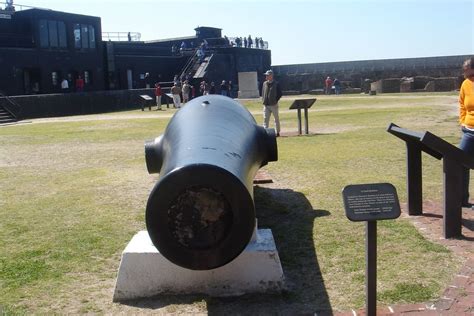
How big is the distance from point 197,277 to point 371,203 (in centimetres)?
138

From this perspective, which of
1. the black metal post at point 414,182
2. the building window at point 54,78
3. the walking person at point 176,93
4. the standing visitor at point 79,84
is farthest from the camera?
the standing visitor at point 79,84

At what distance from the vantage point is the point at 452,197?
4879 millimetres

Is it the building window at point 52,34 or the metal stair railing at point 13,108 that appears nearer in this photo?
the metal stair railing at point 13,108

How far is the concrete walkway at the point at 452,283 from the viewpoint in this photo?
3.54 metres

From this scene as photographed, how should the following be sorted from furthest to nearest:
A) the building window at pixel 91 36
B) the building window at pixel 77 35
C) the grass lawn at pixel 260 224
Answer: the building window at pixel 91 36
the building window at pixel 77 35
the grass lawn at pixel 260 224

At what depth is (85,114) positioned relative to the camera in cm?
2883

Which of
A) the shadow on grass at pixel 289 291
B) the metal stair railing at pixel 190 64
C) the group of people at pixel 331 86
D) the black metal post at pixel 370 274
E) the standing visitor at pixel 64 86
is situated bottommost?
the shadow on grass at pixel 289 291

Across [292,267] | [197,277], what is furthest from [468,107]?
[197,277]

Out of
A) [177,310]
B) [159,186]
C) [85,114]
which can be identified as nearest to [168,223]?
[159,186]

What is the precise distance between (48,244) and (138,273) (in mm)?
1631

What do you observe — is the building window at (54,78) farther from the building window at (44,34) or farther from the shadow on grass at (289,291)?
the shadow on grass at (289,291)

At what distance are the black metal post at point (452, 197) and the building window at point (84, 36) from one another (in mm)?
31308

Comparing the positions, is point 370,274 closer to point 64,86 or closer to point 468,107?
point 468,107

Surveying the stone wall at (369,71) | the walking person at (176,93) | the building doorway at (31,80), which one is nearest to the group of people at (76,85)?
the building doorway at (31,80)
